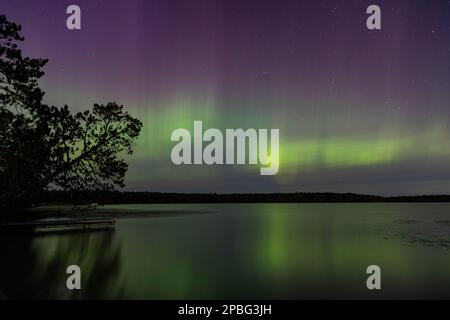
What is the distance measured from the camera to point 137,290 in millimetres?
21031

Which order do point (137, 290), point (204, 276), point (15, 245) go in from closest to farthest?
point (137, 290) < point (204, 276) < point (15, 245)

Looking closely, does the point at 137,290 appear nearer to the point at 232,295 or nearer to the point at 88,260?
the point at 232,295

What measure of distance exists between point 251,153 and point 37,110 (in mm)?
9791

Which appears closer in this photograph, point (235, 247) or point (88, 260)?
point (88, 260)

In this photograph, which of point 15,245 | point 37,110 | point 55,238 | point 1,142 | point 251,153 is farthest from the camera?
point 55,238

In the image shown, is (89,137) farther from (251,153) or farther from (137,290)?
(251,153)

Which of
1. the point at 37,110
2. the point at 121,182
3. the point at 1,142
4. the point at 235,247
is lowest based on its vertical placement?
the point at 235,247

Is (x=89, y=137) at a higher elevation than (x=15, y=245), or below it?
higher

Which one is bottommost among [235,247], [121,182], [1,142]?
[235,247]
